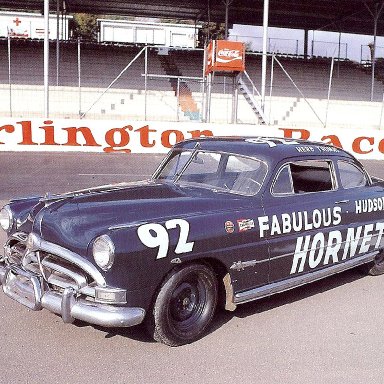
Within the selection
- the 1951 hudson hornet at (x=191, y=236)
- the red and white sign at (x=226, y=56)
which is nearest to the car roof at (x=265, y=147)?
the 1951 hudson hornet at (x=191, y=236)

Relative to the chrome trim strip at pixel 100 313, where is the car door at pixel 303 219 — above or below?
above

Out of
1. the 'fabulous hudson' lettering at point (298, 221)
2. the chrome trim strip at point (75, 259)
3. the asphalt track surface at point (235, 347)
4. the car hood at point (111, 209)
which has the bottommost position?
the asphalt track surface at point (235, 347)

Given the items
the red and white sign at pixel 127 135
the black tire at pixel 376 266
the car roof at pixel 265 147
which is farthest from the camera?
the red and white sign at pixel 127 135

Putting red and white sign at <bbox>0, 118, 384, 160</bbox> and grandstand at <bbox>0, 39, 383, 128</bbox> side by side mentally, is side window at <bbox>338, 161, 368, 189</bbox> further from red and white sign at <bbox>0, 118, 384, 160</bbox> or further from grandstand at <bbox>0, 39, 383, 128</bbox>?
grandstand at <bbox>0, 39, 383, 128</bbox>

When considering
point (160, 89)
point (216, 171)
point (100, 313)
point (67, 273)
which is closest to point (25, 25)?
point (160, 89)

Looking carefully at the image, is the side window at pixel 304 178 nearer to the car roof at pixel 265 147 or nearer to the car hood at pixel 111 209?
the car roof at pixel 265 147

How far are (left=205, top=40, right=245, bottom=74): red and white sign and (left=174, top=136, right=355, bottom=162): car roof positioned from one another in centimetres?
1501

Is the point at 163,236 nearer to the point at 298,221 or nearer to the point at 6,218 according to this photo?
the point at 298,221

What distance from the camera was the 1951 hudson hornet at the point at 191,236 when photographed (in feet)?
11.5

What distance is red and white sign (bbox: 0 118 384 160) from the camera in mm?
16906

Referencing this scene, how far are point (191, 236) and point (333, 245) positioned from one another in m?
1.70

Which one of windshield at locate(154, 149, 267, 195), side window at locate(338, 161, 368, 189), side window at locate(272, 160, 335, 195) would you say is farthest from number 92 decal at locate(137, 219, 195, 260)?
side window at locate(338, 161, 368, 189)

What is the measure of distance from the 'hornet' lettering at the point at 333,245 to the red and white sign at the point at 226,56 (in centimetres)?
1512

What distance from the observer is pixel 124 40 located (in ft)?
111
